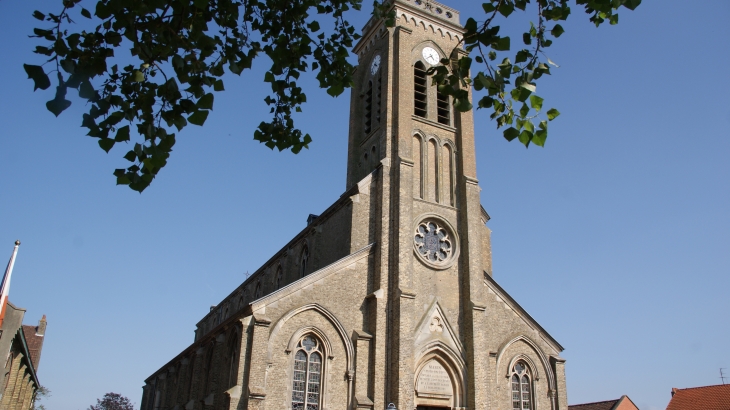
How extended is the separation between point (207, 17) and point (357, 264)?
15.7 m

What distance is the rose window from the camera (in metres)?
24.8

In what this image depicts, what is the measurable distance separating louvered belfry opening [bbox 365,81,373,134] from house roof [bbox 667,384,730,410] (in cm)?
2815

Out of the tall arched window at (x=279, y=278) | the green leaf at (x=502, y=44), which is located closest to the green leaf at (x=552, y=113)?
the green leaf at (x=502, y=44)

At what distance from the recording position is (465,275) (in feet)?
82.1

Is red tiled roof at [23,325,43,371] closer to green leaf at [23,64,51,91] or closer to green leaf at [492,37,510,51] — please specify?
green leaf at [23,64,51,91]

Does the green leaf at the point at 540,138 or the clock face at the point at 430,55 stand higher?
the clock face at the point at 430,55

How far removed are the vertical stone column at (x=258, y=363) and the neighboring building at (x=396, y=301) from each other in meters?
0.03

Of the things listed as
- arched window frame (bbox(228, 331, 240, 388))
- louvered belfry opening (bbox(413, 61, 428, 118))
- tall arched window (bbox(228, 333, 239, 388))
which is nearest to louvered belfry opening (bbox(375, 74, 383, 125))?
louvered belfry opening (bbox(413, 61, 428, 118))

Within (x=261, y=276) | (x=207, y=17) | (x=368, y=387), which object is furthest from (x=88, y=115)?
(x=261, y=276)

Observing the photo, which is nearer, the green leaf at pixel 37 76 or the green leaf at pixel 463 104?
the green leaf at pixel 37 76

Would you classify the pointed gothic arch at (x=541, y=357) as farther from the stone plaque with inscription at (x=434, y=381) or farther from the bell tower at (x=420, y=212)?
the stone plaque with inscription at (x=434, y=381)

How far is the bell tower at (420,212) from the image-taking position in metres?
→ 22.5

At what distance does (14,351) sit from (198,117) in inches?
877

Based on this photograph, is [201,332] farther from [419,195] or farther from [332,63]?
[332,63]
